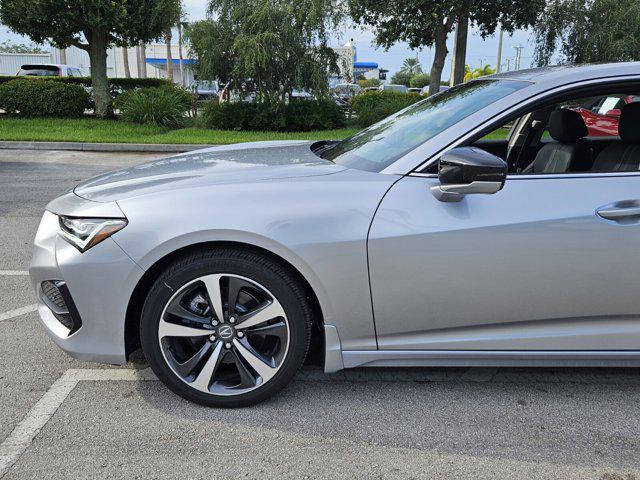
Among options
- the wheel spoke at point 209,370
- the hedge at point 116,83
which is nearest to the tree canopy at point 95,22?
the hedge at point 116,83

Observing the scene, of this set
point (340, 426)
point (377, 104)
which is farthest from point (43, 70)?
point (340, 426)

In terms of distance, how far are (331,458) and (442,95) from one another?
7.34 ft

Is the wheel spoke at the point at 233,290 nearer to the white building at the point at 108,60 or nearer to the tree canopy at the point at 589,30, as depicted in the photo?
the white building at the point at 108,60

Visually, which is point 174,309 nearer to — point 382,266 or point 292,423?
point 292,423

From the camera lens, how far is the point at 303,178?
2889 millimetres

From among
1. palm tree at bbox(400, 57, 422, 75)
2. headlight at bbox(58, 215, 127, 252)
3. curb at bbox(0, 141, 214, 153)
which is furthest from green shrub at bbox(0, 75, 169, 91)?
palm tree at bbox(400, 57, 422, 75)

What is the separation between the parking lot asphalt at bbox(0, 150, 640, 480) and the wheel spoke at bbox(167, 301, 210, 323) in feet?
1.43

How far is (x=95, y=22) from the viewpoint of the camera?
15.4 metres

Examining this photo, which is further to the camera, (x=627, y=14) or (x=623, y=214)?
(x=627, y=14)

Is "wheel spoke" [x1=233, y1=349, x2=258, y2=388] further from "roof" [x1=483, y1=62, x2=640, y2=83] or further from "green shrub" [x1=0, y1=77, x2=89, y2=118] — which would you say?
"green shrub" [x1=0, y1=77, x2=89, y2=118]

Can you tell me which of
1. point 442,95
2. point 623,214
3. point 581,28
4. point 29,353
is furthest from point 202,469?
point 581,28

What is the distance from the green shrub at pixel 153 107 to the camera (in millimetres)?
16594

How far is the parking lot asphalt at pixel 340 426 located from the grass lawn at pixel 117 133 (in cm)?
1111

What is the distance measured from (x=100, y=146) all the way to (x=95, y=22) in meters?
4.03
